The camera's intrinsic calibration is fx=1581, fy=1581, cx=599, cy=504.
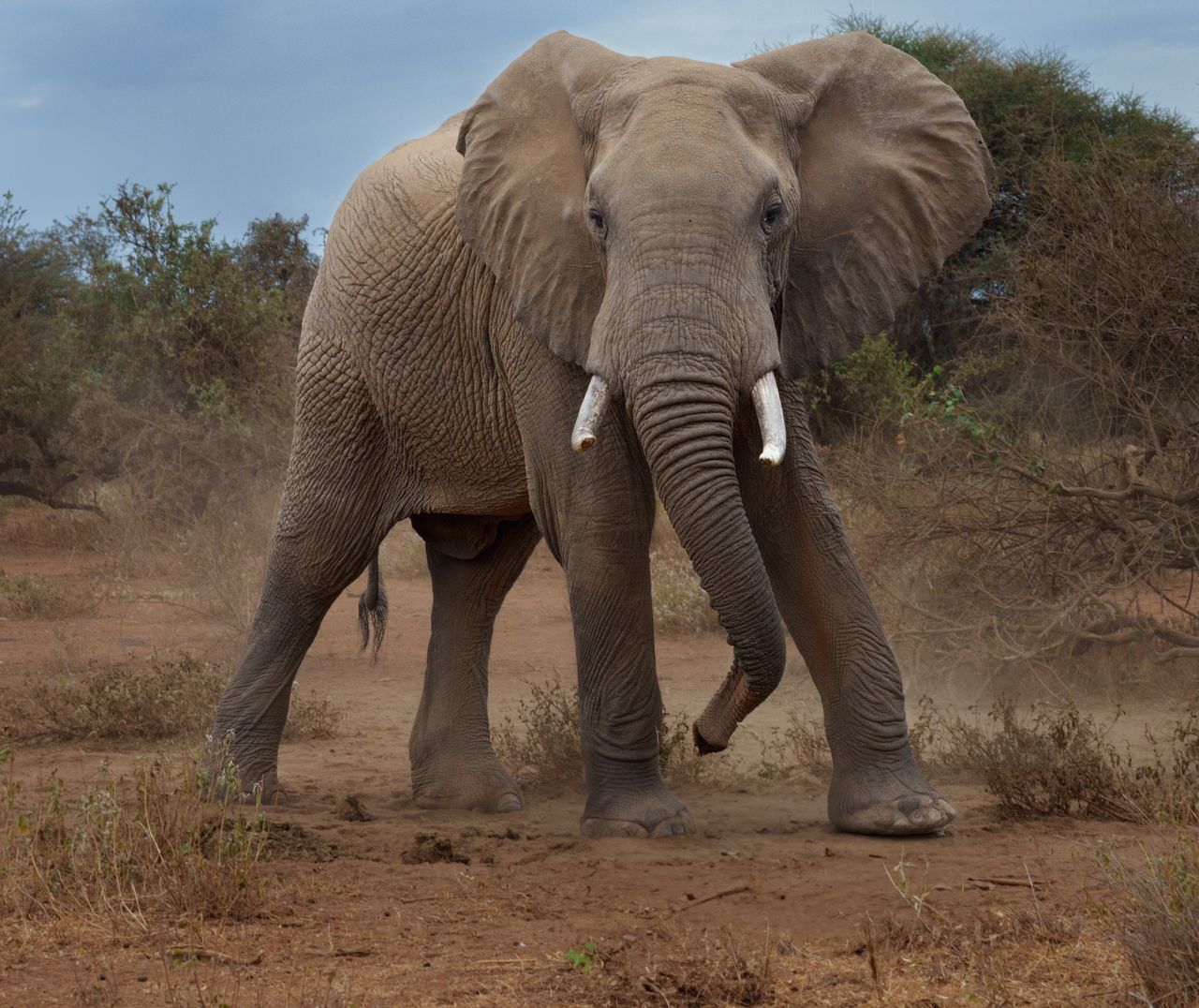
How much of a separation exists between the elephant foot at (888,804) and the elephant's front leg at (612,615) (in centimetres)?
55

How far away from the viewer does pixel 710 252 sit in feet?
15.8

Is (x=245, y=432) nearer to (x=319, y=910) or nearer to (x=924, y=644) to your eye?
(x=924, y=644)

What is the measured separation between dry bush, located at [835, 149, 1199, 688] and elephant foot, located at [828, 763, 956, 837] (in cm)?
312

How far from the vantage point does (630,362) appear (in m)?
4.82

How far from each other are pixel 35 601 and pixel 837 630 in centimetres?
896

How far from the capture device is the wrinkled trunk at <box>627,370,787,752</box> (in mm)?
4742

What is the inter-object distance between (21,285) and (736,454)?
15.8 m

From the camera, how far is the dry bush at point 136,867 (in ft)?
14.4

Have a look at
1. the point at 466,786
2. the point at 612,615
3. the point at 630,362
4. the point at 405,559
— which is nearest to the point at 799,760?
the point at 466,786

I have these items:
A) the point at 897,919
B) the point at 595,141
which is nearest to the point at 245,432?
the point at 595,141

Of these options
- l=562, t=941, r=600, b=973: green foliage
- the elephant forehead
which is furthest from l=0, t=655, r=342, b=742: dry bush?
l=562, t=941, r=600, b=973: green foliage

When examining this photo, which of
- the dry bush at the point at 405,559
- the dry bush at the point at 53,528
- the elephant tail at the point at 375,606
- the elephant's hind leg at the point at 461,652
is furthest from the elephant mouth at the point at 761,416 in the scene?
the dry bush at the point at 53,528

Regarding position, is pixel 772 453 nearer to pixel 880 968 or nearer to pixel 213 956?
pixel 880 968

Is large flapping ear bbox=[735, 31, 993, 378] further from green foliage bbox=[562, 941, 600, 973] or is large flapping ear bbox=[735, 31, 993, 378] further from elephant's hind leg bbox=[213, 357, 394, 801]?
green foliage bbox=[562, 941, 600, 973]
